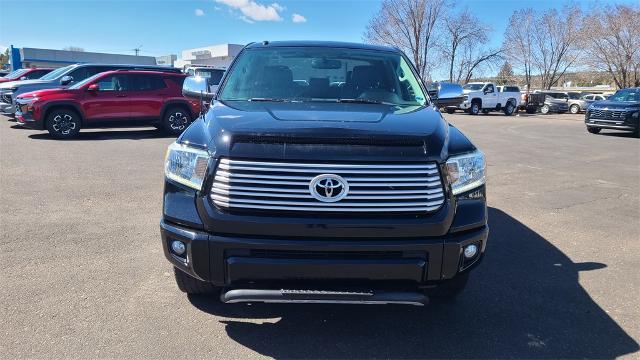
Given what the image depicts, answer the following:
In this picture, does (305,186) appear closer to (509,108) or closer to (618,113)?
(618,113)

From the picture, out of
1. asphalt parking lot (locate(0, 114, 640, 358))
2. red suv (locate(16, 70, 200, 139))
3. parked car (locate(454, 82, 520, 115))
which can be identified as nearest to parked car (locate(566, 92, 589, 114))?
parked car (locate(454, 82, 520, 115))

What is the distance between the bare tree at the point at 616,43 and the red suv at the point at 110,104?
4269cm

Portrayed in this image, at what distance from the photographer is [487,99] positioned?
31484mm

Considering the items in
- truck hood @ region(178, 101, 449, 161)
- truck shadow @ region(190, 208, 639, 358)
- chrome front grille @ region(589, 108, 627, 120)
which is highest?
truck hood @ region(178, 101, 449, 161)

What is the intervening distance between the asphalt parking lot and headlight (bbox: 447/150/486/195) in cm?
101

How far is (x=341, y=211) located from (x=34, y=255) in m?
3.15

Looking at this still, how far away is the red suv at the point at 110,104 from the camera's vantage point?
1243 centimetres

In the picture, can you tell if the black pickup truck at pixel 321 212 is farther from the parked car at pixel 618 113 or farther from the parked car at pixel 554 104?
the parked car at pixel 554 104

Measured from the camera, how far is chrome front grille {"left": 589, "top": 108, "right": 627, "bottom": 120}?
57.3ft

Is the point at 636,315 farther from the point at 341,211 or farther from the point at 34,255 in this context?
the point at 34,255

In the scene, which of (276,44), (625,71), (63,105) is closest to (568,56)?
(625,71)

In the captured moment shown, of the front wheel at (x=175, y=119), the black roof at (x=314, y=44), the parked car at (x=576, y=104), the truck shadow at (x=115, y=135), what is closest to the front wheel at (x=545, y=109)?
the parked car at (x=576, y=104)

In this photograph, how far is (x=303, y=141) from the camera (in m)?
2.70

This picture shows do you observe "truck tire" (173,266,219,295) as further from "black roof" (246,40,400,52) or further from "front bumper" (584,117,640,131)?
"front bumper" (584,117,640,131)
